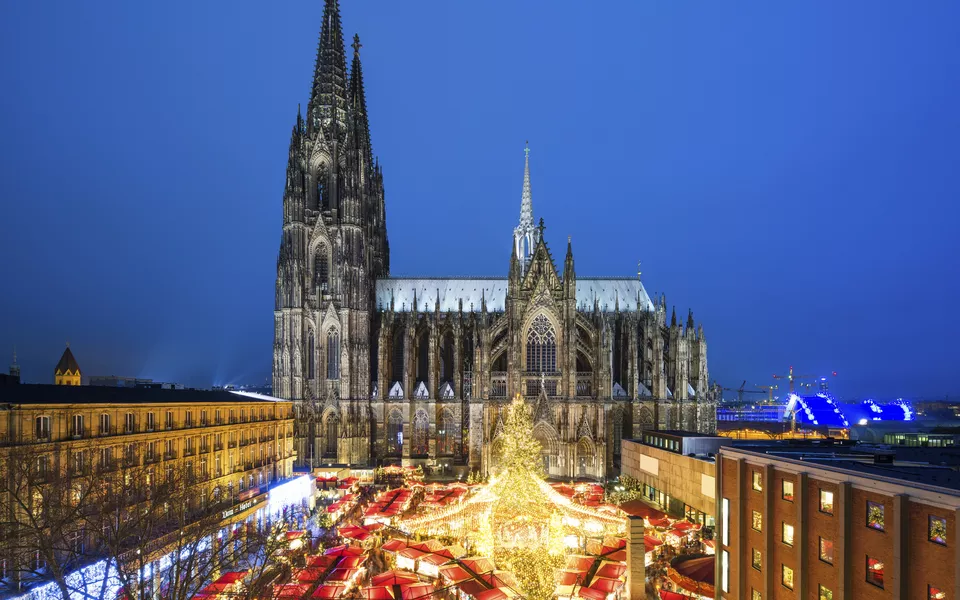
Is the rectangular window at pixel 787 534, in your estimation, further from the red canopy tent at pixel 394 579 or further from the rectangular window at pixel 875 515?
the red canopy tent at pixel 394 579

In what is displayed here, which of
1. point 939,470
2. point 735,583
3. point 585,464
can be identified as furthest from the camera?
point 585,464

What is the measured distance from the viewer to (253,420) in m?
54.8

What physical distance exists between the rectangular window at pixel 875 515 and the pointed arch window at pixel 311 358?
56308 mm

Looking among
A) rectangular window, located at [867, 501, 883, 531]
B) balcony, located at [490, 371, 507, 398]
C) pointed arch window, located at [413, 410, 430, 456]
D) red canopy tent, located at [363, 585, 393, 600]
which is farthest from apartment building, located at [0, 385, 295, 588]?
rectangular window, located at [867, 501, 883, 531]

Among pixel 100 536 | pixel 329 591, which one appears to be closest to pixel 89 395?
pixel 100 536

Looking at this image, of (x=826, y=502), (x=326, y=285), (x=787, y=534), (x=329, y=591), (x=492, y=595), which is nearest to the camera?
(x=826, y=502)

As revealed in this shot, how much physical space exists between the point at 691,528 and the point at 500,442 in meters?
24.4

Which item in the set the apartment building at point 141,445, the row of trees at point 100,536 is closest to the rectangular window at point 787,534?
the row of trees at point 100,536

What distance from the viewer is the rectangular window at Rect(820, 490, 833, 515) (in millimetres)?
23359

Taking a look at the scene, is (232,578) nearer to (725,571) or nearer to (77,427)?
(77,427)

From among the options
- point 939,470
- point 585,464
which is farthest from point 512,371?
point 939,470

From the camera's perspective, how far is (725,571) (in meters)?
30.2

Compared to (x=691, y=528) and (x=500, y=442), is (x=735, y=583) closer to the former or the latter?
(x=691, y=528)

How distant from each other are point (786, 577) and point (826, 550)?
303 cm
